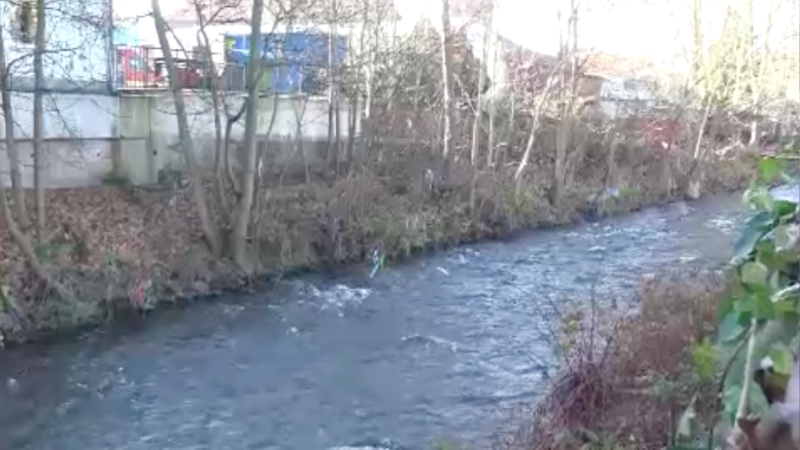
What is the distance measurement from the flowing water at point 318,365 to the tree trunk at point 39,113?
8.25ft

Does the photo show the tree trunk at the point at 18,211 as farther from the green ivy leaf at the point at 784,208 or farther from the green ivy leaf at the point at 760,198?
the green ivy leaf at the point at 784,208

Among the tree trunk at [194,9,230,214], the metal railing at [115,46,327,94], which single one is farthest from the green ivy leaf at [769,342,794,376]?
the metal railing at [115,46,327,94]

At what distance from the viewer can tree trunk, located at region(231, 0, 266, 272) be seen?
52.4 ft

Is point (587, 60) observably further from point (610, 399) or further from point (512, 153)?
point (610, 399)

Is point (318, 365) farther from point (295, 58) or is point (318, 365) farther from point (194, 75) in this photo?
point (194, 75)

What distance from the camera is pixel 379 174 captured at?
822 inches

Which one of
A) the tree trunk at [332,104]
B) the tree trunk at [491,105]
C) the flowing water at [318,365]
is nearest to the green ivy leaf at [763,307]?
the flowing water at [318,365]

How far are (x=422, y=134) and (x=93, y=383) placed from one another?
12.8 m

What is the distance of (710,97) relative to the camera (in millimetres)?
27969

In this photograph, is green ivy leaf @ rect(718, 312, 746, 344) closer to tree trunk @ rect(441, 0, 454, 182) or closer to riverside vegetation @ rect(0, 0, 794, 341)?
riverside vegetation @ rect(0, 0, 794, 341)

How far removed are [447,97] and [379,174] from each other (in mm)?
2453

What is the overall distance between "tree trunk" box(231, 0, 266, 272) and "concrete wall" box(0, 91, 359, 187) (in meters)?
1.49

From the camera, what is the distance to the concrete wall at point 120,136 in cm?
1639

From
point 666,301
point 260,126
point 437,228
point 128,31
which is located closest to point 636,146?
point 437,228
